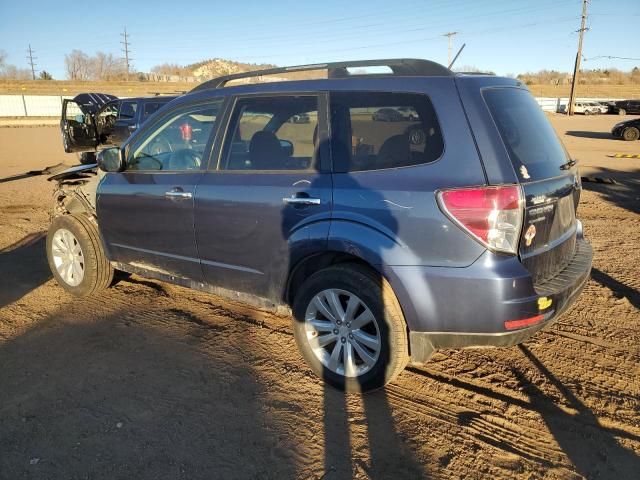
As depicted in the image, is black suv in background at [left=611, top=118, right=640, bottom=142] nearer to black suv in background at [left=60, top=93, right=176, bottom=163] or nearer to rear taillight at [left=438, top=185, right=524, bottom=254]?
black suv in background at [left=60, top=93, right=176, bottom=163]

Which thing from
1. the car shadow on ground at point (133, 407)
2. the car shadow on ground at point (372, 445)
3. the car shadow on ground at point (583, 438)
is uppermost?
the car shadow on ground at point (133, 407)

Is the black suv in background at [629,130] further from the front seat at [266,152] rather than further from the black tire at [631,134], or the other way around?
the front seat at [266,152]

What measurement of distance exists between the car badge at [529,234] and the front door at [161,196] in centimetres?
229

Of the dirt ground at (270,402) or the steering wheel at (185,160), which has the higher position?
the steering wheel at (185,160)

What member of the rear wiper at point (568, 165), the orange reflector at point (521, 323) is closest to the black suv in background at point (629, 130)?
the rear wiper at point (568, 165)

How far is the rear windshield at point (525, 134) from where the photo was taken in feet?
8.87

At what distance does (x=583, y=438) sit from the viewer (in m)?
2.63

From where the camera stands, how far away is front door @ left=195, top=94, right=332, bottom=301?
3084 millimetres

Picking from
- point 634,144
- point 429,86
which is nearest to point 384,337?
point 429,86

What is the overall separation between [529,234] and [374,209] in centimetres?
85

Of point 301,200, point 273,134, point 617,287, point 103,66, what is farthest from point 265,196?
point 103,66

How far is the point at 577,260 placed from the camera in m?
3.26

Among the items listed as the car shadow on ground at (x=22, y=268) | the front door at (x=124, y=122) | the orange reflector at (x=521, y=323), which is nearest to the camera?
the orange reflector at (x=521, y=323)

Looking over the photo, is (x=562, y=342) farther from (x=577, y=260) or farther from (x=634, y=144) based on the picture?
(x=634, y=144)
